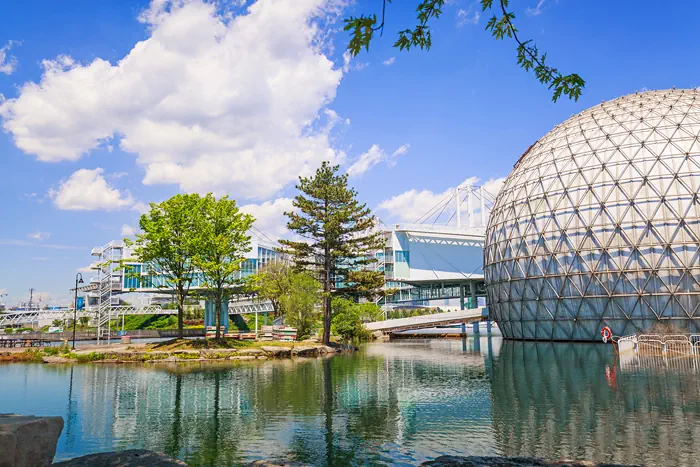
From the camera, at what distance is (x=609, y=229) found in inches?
1762

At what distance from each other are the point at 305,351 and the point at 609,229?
94.6 ft

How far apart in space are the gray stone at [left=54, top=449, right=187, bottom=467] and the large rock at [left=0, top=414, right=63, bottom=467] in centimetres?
51

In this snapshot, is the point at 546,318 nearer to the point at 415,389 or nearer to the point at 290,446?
the point at 415,389

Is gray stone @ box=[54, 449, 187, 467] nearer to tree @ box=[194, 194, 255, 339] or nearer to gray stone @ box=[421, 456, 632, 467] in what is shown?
gray stone @ box=[421, 456, 632, 467]

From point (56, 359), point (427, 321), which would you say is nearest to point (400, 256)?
point (427, 321)

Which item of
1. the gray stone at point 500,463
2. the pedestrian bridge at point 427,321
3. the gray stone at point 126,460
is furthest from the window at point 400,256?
the gray stone at point 126,460

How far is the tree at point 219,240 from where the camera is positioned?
41500 mm

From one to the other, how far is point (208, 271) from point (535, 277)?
3069 centimetres

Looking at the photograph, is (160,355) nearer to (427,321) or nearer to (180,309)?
(180,309)

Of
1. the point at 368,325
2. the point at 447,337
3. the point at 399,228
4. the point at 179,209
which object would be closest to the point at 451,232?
the point at 399,228

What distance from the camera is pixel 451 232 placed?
9969 cm

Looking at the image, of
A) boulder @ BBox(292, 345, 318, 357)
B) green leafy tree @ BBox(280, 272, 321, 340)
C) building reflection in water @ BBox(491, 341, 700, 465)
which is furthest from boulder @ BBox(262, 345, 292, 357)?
building reflection in water @ BBox(491, 341, 700, 465)

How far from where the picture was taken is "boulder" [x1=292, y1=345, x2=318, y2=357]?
126 ft

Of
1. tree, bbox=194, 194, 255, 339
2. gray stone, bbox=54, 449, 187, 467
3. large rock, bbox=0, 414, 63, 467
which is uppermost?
tree, bbox=194, 194, 255, 339
